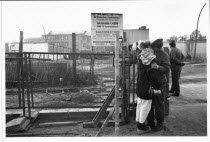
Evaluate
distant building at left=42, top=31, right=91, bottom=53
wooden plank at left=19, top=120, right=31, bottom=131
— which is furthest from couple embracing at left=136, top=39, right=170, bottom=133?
distant building at left=42, top=31, right=91, bottom=53

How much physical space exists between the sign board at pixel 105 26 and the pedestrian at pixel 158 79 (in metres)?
0.93

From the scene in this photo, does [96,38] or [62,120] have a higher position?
[96,38]

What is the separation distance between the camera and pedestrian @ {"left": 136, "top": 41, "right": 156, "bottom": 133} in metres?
3.70

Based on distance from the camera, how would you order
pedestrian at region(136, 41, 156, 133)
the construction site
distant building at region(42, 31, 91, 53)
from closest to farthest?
1. pedestrian at region(136, 41, 156, 133)
2. the construction site
3. distant building at region(42, 31, 91, 53)

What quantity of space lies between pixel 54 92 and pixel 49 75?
0.98m

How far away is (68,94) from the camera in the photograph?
7047 millimetres

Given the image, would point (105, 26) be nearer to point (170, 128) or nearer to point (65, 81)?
point (170, 128)

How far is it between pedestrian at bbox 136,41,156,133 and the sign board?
2.00ft

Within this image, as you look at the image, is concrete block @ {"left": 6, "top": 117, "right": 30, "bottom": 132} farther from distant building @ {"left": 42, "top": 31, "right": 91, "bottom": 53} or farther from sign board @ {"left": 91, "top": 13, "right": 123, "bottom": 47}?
distant building @ {"left": 42, "top": 31, "right": 91, "bottom": 53}

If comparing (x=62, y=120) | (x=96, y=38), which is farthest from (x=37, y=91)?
(x=96, y=38)

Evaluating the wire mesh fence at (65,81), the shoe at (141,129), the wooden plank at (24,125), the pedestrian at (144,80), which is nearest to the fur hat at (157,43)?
the pedestrian at (144,80)

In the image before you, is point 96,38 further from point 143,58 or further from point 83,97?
point 83,97

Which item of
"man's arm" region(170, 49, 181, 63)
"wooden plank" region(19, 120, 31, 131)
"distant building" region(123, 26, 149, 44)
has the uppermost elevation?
"distant building" region(123, 26, 149, 44)

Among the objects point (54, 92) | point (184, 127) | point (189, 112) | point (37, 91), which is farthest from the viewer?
point (54, 92)
